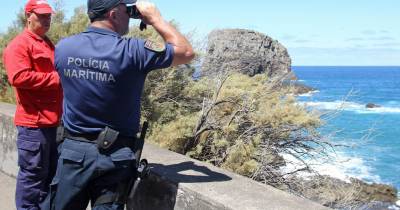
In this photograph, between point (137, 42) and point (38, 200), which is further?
point (38, 200)

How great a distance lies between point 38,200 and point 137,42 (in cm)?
174

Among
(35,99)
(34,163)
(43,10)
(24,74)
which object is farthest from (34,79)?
(34,163)

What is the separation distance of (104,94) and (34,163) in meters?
1.26

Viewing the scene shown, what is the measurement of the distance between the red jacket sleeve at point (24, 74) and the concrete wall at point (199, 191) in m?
0.89

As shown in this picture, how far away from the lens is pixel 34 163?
3.45 metres

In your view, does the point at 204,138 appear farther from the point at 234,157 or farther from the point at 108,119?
the point at 108,119

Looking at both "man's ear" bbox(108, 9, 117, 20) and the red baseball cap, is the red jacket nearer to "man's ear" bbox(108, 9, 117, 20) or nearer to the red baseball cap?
the red baseball cap

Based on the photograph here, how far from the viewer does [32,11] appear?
→ 3387mm

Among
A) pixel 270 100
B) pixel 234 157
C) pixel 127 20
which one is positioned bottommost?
pixel 234 157

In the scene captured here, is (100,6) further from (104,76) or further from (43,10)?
(43,10)

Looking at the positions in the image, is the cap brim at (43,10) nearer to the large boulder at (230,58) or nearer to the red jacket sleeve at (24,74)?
the red jacket sleeve at (24,74)

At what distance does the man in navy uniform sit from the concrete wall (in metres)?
0.48

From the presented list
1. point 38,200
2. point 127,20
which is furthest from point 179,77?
point 127,20

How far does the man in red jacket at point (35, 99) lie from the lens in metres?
3.23
